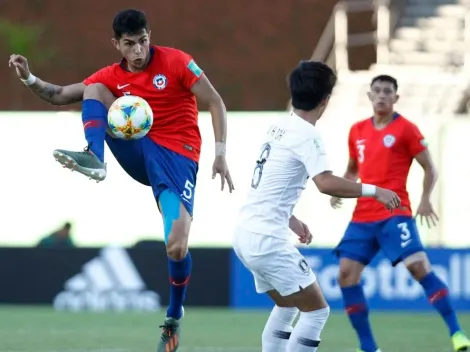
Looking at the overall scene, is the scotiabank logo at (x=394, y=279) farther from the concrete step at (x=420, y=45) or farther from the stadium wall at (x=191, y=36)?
→ the stadium wall at (x=191, y=36)

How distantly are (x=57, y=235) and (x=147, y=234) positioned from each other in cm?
130

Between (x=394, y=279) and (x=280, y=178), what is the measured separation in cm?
834

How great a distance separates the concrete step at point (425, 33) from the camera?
20.7 m

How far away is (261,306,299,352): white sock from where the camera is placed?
7.79 meters

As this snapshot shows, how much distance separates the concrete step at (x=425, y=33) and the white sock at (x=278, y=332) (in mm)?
13463

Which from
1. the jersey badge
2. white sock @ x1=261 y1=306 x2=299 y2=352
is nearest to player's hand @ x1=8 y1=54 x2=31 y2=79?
white sock @ x1=261 y1=306 x2=299 y2=352

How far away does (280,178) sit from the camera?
7457 mm

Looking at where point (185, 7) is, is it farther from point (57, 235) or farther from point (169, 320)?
point (169, 320)

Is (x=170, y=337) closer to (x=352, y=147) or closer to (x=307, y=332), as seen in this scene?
(x=307, y=332)

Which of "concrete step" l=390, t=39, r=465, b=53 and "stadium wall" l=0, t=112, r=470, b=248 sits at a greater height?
"concrete step" l=390, t=39, r=465, b=53

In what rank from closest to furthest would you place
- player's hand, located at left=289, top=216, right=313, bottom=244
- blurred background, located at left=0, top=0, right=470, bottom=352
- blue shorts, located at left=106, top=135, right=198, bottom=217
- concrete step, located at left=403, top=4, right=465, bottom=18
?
player's hand, located at left=289, top=216, right=313, bottom=244, blue shorts, located at left=106, top=135, right=198, bottom=217, blurred background, located at left=0, top=0, right=470, bottom=352, concrete step, located at left=403, top=4, right=465, bottom=18

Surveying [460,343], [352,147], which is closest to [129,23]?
[352,147]

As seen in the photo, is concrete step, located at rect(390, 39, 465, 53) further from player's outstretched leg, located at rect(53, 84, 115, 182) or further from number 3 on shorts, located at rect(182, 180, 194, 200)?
player's outstretched leg, located at rect(53, 84, 115, 182)

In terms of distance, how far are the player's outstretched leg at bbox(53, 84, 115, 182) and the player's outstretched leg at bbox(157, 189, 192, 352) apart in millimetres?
585
